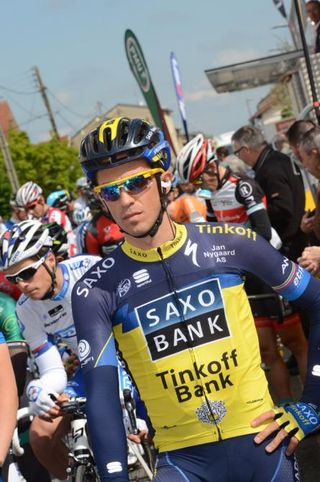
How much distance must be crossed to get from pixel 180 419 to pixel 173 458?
15 cm

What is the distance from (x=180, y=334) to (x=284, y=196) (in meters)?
4.06

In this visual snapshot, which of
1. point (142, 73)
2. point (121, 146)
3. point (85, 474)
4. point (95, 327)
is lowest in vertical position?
point (85, 474)

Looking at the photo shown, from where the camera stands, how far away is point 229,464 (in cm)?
289

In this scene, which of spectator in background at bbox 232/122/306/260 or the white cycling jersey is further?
spectator in background at bbox 232/122/306/260

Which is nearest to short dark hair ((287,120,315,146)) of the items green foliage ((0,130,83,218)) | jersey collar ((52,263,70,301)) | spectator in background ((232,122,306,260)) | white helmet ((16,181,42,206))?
spectator in background ((232,122,306,260))

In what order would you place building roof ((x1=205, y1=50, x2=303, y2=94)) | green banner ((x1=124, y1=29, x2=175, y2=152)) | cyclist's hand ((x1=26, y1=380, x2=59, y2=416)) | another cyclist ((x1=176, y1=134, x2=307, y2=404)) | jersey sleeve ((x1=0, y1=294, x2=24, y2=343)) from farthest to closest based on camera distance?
green banner ((x1=124, y1=29, x2=175, y2=152))
building roof ((x1=205, y1=50, x2=303, y2=94))
another cyclist ((x1=176, y1=134, x2=307, y2=404))
jersey sleeve ((x1=0, y1=294, x2=24, y2=343))
cyclist's hand ((x1=26, y1=380, x2=59, y2=416))

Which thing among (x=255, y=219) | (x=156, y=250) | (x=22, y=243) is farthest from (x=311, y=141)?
(x=156, y=250)

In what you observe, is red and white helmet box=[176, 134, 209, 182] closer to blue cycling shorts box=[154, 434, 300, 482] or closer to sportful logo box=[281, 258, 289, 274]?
sportful logo box=[281, 258, 289, 274]

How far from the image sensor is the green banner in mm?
15453

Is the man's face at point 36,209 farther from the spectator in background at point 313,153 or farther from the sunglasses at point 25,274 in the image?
the spectator in background at point 313,153

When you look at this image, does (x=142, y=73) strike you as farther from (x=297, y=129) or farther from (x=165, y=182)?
(x=165, y=182)

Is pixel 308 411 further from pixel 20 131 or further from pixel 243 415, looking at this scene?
pixel 20 131

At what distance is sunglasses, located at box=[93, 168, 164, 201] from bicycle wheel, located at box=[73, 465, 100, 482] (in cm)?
200

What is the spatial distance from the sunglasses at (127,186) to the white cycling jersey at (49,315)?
206 centimetres
